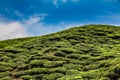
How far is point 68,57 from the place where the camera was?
54.2 meters

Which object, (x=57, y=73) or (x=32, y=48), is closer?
(x=57, y=73)

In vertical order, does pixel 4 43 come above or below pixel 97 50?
above

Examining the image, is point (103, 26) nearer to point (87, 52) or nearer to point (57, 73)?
point (87, 52)

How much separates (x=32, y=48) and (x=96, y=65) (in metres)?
20.5

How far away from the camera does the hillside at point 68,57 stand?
42.4 m

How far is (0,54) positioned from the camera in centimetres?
5997

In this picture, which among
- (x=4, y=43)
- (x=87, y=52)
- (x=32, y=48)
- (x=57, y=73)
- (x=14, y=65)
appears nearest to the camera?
(x=57, y=73)

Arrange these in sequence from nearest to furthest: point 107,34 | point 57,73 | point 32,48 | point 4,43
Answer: point 57,73 < point 32,48 < point 107,34 < point 4,43

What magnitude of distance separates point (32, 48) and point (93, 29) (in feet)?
65.3

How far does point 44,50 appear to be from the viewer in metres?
58.8

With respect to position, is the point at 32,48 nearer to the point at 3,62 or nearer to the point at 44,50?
the point at 44,50

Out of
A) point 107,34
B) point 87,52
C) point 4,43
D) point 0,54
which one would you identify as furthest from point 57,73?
point 4,43

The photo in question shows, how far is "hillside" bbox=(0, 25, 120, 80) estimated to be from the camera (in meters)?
42.4

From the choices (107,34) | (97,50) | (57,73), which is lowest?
(57,73)
